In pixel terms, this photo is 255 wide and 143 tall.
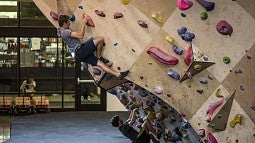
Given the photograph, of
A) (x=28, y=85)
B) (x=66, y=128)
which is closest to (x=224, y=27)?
(x=66, y=128)

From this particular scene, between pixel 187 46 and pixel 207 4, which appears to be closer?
pixel 207 4

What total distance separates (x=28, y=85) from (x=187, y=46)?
15894 mm

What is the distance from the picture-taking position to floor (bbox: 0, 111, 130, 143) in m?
17.5

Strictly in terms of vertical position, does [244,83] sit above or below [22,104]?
above

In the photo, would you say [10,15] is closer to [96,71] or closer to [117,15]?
[96,71]

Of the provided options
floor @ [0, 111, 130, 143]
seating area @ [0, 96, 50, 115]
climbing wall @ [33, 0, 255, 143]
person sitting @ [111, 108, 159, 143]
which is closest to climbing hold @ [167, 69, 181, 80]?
climbing wall @ [33, 0, 255, 143]

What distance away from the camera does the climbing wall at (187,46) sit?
357 inches

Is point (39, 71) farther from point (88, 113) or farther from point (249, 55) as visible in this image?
point (249, 55)

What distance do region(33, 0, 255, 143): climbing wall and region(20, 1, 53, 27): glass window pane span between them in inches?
591

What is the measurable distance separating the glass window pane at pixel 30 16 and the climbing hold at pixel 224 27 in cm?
1632

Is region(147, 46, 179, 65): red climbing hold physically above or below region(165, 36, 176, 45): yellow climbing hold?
below

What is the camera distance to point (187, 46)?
928 cm

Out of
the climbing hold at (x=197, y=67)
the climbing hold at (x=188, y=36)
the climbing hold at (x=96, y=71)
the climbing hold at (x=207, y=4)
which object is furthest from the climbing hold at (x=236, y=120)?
the climbing hold at (x=96, y=71)

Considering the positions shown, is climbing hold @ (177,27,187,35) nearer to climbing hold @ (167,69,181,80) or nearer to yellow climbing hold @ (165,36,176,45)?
yellow climbing hold @ (165,36,176,45)
